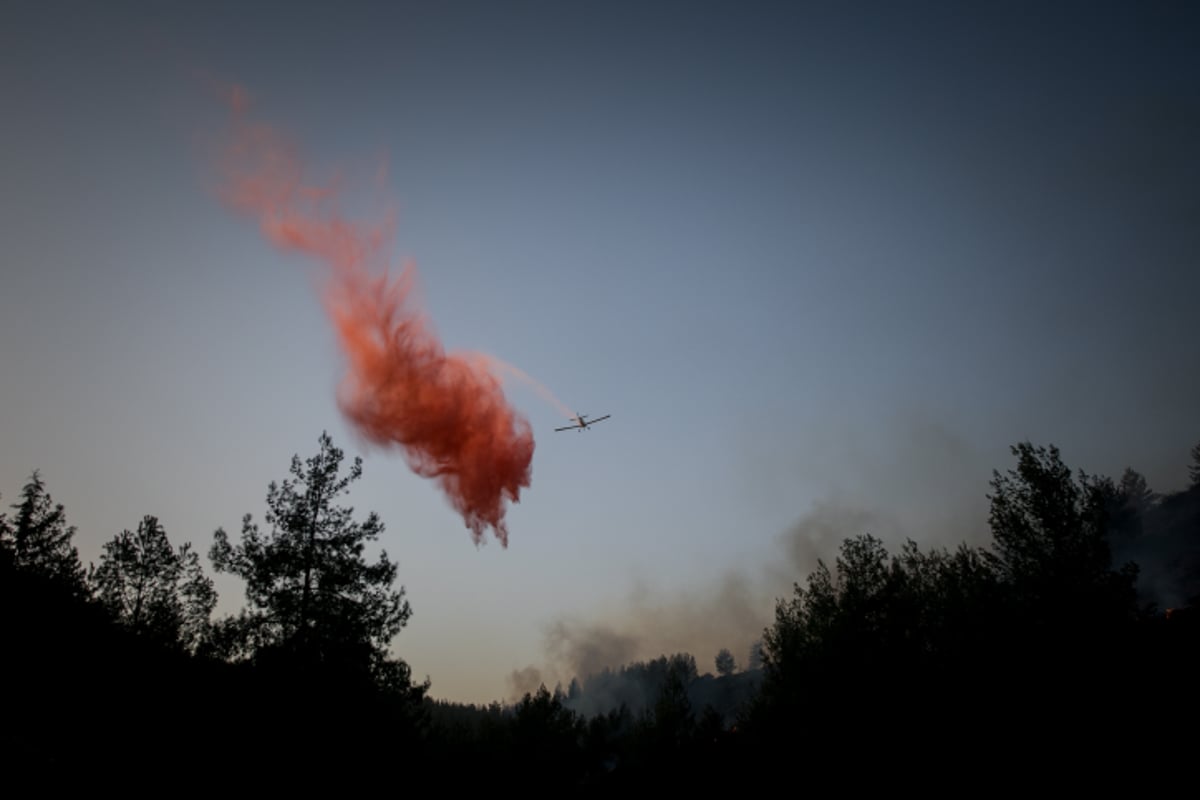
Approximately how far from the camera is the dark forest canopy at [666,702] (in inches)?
747

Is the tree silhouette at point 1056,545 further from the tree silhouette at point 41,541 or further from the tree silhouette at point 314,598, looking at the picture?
the tree silhouette at point 41,541

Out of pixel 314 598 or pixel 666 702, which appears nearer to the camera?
pixel 314 598

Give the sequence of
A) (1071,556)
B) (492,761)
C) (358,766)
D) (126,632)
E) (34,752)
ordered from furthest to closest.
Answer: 1. (492,761)
2. (1071,556)
3. (126,632)
4. (358,766)
5. (34,752)

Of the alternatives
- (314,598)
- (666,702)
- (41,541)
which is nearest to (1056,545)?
(666,702)

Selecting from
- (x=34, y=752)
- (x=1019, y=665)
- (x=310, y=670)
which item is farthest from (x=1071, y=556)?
(x=34, y=752)

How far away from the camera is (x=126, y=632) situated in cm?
2552

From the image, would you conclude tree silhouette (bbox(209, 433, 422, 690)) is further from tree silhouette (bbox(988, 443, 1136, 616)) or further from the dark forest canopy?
tree silhouette (bbox(988, 443, 1136, 616))

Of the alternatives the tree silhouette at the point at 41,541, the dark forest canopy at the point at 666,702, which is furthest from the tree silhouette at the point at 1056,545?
the tree silhouette at the point at 41,541

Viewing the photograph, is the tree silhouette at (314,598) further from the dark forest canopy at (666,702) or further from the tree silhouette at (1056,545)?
the tree silhouette at (1056,545)

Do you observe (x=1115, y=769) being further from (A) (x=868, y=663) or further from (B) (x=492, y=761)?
(B) (x=492, y=761)

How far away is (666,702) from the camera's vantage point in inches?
1542

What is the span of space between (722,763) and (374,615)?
75.6 feet

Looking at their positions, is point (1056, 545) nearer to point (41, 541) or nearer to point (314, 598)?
point (314, 598)

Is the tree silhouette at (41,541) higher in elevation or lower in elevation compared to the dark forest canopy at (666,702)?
higher
